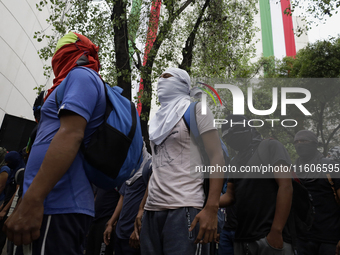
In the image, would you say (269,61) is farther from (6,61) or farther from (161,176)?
(161,176)

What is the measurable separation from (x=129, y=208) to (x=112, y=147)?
2.41 meters

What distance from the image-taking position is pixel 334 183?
10.9 feet

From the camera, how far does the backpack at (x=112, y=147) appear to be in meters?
1.57

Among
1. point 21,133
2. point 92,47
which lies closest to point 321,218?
point 92,47

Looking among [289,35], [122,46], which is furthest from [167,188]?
[289,35]

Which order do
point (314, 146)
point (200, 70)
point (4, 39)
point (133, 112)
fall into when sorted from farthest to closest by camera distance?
point (4, 39), point (200, 70), point (314, 146), point (133, 112)

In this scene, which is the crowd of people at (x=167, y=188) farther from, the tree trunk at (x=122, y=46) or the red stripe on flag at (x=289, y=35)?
the red stripe on flag at (x=289, y=35)

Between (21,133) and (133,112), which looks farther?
(21,133)

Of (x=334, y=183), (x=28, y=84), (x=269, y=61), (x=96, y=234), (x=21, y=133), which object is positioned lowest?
(x=96, y=234)

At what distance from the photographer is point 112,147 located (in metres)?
1.58

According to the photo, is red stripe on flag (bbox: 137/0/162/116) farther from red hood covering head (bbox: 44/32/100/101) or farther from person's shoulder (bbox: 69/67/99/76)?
person's shoulder (bbox: 69/67/99/76)

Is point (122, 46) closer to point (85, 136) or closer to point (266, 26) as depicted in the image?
point (85, 136)

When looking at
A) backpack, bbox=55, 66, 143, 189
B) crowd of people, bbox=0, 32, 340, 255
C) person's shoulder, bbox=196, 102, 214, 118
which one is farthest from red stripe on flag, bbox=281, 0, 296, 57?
backpack, bbox=55, 66, 143, 189

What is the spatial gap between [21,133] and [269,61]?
1640 centimetres
